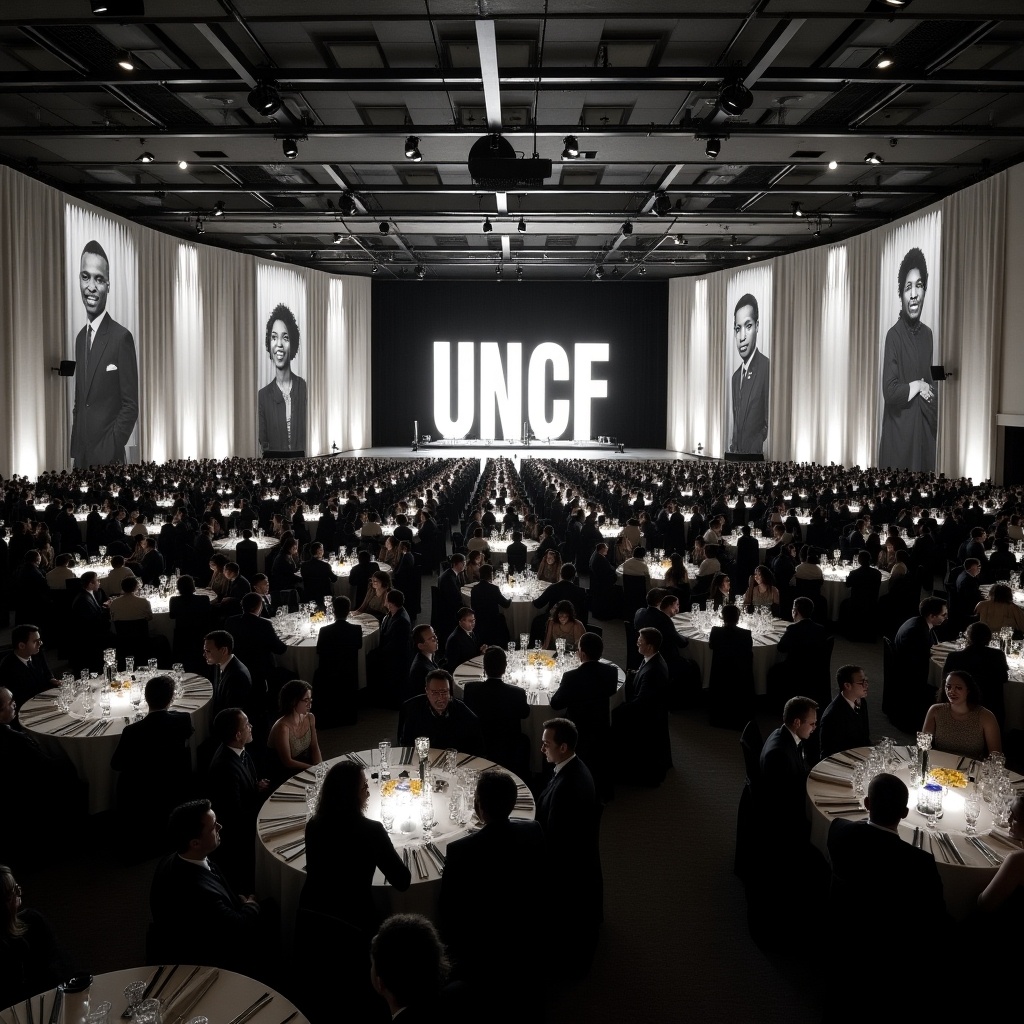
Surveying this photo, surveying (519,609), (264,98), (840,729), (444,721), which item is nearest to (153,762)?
(444,721)

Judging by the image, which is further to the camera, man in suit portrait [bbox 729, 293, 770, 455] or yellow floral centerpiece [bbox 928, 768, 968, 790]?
man in suit portrait [bbox 729, 293, 770, 455]

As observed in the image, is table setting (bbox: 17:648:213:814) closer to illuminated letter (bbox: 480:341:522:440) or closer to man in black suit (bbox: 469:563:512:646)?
man in black suit (bbox: 469:563:512:646)

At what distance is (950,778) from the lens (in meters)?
4.70

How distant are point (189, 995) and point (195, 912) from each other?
400mm

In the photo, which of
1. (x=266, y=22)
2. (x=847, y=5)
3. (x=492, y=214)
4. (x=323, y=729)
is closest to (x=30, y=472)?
(x=266, y=22)

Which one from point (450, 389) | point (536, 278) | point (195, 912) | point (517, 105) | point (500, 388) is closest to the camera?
point (195, 912)

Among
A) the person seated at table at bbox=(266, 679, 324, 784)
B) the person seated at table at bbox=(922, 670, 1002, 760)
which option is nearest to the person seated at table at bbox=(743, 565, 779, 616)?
the person seated at table at bbox=(922, 670, 1002, 760)

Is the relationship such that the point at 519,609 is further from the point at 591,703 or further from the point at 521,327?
the point at 521,327

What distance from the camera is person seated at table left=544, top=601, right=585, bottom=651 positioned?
740cm

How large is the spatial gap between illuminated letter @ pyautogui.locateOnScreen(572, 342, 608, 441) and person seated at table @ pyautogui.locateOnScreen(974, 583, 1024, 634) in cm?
3283

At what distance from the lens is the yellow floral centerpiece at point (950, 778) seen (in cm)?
466

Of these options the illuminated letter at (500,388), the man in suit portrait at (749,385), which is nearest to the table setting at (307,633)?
the man in suit portrait at (749,385)

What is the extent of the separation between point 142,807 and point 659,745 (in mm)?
3648

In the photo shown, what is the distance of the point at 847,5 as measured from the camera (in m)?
11.5
